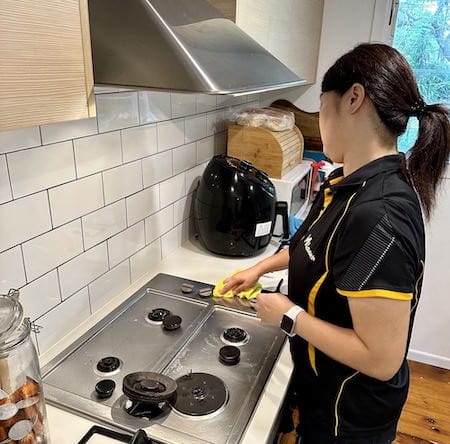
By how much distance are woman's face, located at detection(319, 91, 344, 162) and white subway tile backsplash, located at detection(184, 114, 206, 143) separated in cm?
65

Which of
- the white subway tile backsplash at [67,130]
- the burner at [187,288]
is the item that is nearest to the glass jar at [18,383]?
the white subway tile backsplash at [67,130]

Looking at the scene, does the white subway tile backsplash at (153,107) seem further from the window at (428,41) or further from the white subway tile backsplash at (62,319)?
the window at (428,41)

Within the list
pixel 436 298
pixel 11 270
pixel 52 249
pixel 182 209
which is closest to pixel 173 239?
pixel 182 209

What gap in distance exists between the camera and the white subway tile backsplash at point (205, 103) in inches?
58.4

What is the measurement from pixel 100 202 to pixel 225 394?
54 cm

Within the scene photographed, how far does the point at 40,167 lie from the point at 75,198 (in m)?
0.13

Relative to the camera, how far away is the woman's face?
82 centimetres

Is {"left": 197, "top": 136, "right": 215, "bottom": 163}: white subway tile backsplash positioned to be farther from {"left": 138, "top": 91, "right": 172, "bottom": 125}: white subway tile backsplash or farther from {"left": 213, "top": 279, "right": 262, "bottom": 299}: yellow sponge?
{"left": 213, "top": 279, "right": 262, "bottom": 299}: yellow sponge

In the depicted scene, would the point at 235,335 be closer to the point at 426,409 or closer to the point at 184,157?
the point at 184,157

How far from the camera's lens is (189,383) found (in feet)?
2.86

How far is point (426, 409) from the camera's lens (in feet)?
6.59

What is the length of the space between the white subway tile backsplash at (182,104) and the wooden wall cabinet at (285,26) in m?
0.29

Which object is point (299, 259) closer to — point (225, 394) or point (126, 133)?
point (225, 394)

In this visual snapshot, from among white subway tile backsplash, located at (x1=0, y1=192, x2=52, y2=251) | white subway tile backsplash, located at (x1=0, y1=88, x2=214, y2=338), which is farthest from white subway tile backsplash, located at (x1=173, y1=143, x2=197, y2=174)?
white subway tile backsplash, located at (x1=0, y1=192, x2=52, y2=251)
